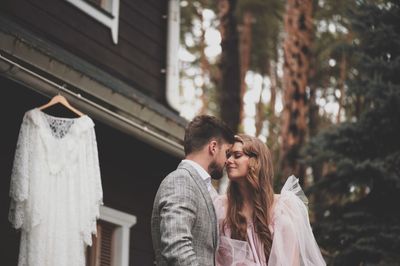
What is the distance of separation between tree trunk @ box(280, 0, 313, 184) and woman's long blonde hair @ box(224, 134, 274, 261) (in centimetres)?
990

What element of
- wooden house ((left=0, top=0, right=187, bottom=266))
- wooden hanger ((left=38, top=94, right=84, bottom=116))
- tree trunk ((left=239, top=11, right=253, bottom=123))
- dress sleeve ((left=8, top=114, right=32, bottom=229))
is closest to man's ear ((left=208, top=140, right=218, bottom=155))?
dress sleeve ((left=8, top=114, right=32, bottom=229))

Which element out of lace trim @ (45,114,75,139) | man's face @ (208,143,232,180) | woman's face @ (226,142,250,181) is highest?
lace trim @ (45,114,75,139)

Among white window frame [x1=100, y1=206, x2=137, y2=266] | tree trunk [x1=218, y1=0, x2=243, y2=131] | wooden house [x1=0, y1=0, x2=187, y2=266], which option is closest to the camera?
wooden house [x1=0, y1=0, x2=187, y2=266]

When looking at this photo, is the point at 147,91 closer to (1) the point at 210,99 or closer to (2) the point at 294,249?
(2) the point at 294,249

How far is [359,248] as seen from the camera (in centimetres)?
1128

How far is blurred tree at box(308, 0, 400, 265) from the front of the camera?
37.5ft

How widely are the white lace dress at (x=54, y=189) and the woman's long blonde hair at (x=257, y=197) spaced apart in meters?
1.87

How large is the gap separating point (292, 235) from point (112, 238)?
12.6 feet

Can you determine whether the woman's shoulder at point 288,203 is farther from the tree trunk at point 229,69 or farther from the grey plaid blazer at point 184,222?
the tree trunk at point 229,69

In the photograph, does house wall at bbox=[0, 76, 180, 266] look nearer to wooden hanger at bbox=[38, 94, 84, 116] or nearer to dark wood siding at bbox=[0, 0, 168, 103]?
wooden hanger at bbox=[38, 94, 84, 116]

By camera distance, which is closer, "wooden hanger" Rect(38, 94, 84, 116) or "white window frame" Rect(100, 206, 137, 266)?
"wooden hanger" Rect(38, 94, 84, 116)

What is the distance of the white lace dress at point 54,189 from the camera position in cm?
671

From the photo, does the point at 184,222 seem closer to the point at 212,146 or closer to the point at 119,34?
the point at 212,146

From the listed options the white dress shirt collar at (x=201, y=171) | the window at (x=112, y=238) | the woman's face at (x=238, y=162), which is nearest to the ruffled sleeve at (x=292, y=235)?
the woman's face at (x=238, y=162)
